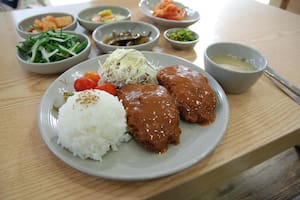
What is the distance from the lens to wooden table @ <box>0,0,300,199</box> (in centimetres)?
84

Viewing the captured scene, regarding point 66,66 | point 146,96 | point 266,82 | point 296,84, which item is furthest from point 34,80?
point 296,84

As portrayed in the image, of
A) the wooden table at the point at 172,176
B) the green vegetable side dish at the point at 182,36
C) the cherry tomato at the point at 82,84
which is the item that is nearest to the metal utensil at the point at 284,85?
the wooden table at the point at 172,176

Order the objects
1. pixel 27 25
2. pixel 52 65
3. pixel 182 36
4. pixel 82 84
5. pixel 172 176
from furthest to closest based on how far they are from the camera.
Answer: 1. pixel 27 25
2. pixel 182 36
3. pixel 52 65
4. pixel 82 84
5. pixel 172 176

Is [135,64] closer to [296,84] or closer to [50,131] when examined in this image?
[50,131]

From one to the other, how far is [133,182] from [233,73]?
693 mm

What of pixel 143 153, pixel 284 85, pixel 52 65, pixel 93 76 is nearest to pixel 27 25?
pixel 52 65

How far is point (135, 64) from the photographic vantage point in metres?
1.26

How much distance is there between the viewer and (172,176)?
881 mm

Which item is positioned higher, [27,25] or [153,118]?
[153,118]

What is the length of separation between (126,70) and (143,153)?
0.47 metres

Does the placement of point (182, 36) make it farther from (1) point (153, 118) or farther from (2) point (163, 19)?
(1) point (153, 118)

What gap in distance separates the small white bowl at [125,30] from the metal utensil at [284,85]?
0.70 m

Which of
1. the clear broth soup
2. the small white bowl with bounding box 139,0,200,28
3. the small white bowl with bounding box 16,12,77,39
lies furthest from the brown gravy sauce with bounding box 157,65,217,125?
the small white bowl with bounding box 16,12,77,39

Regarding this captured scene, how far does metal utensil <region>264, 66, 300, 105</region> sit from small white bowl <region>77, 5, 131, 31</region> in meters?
1.07
